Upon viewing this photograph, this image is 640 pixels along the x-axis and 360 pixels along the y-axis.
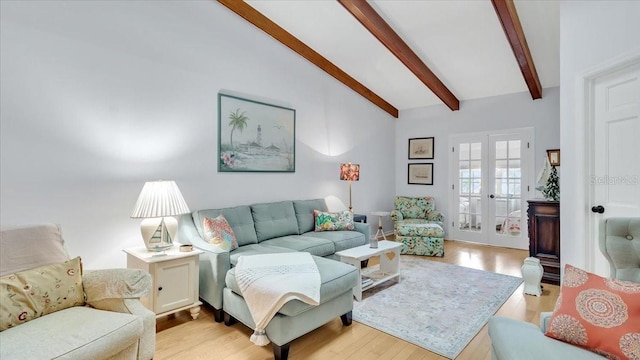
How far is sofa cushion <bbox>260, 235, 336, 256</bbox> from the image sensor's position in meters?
3.28

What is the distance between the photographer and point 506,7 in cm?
307

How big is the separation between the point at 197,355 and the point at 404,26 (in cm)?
400

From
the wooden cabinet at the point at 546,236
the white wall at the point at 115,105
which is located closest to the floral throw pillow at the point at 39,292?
the white wall at the point at 115,105

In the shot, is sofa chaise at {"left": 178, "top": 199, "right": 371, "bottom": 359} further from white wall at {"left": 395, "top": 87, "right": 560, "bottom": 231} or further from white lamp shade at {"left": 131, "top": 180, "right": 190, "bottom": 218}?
white wall at {"left": 395, "top": 87, "right": 560, "bottom": 231}

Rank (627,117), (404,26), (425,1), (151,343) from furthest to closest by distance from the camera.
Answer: (404,26) → (425,1) → (627,117) → (151,343)

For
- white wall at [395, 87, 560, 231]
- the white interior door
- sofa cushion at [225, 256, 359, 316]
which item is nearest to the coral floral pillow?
the white interior door

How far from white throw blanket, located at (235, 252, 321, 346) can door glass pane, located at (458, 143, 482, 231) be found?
416 cm

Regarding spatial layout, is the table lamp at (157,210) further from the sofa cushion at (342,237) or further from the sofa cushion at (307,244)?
the sofa cushion at (342,237)

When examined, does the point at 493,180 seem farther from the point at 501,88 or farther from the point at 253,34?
the point at 253,34

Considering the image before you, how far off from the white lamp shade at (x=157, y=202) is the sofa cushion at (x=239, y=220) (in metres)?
0.48

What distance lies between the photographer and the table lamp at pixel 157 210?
2.55 m

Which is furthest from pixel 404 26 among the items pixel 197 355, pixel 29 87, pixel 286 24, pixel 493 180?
pixel 197 355

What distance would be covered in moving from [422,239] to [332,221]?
5.12 ft

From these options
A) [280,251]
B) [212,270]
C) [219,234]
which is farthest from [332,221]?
[212,270]
